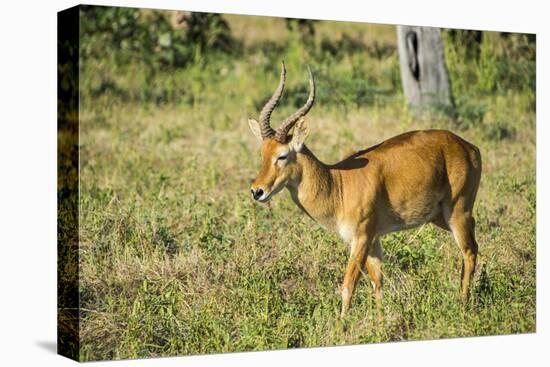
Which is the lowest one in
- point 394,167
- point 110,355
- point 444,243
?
point 110,355

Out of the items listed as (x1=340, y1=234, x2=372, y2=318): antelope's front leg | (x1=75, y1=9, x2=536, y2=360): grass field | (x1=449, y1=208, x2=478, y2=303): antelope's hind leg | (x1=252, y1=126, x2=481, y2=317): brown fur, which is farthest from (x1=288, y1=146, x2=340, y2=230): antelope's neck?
(x1=449, y1=208, x2=478, y2=303): antelope's hind leg

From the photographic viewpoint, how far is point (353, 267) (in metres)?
8.79

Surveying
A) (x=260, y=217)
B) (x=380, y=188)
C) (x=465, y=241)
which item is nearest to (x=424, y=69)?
(x=260, y=217)

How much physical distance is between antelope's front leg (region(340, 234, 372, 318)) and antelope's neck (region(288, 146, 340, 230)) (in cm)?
23

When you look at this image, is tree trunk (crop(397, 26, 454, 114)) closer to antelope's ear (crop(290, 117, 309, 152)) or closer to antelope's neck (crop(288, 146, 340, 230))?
antelope's neck (crop(288, 146, 340, 230))

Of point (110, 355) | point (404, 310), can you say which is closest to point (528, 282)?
point (404, 310)

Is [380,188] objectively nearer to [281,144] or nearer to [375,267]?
[375,267]

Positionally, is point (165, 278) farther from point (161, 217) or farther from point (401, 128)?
point (401, 128)

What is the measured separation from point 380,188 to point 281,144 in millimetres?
1034

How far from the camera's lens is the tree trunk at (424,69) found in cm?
1301

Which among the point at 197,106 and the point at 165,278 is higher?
the point at 197,106

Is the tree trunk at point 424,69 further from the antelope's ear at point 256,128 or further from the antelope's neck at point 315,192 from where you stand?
the antelope's ear at point 256,128

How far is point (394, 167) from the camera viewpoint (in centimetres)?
916

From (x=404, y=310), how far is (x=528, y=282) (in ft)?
5.33
